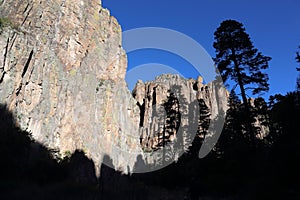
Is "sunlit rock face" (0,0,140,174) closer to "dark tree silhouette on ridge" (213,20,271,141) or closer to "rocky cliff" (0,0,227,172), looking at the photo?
"rocky cliff" (0,0,227,172)

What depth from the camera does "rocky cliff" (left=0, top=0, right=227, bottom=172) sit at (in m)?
25.2

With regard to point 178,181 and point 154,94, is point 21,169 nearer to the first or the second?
point 178,181

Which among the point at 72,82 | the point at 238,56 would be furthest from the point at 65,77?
the point at 238,56

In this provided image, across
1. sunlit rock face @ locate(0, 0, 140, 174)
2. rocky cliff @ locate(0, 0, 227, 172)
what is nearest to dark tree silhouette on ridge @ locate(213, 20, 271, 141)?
rocky cliff @ locate(0, 0, 227, 172)

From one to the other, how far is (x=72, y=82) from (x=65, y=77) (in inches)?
49.5

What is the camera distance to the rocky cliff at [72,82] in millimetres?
25219

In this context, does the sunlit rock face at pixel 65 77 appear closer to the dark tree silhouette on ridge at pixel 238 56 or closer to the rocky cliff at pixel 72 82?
the rocky cliff at pixel 72 82

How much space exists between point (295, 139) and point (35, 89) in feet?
85.6

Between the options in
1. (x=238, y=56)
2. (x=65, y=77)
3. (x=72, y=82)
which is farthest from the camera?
(x=72, y=82)

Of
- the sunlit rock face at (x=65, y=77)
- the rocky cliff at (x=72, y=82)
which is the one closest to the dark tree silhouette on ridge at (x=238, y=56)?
the rocky cliff at (x=72, y=82)

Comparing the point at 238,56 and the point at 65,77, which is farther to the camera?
the point at 65,77

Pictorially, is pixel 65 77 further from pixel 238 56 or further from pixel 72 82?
pixel 238 56

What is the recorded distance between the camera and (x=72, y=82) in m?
33.0

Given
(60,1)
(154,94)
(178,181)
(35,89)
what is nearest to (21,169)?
(35,89)
